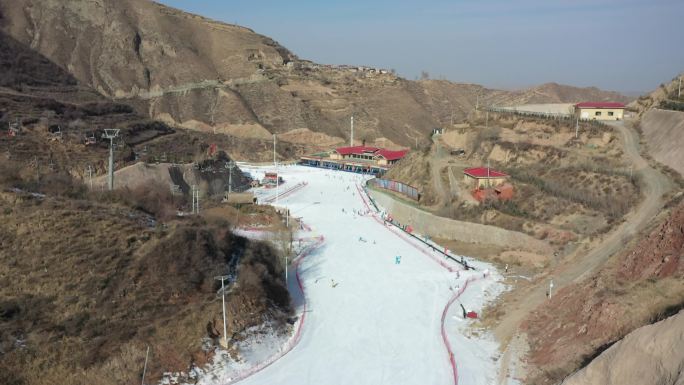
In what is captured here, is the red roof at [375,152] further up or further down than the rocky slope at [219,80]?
further down

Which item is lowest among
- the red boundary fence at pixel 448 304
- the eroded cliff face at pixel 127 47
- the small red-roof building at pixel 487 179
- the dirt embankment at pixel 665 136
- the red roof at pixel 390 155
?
the red boundary fence at pixel 448 304

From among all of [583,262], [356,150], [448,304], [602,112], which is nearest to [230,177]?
[356,150]

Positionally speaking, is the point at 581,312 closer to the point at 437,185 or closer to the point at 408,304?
the point at 408,304

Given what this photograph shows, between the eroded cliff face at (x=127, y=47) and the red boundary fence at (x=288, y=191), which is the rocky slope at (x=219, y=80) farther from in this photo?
the red boundary fence at (x=288, y=191)

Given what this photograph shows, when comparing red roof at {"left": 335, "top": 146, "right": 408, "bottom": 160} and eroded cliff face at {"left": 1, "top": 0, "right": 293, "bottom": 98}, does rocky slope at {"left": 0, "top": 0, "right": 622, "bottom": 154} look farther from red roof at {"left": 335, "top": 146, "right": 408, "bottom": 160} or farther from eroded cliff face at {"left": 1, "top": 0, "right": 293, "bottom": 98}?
red roof at {"left": 335, "top": 146, "right": 408, "bottom": 160}

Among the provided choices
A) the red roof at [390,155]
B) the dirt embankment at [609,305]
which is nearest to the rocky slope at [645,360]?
the dirt embankment at [609,305]
